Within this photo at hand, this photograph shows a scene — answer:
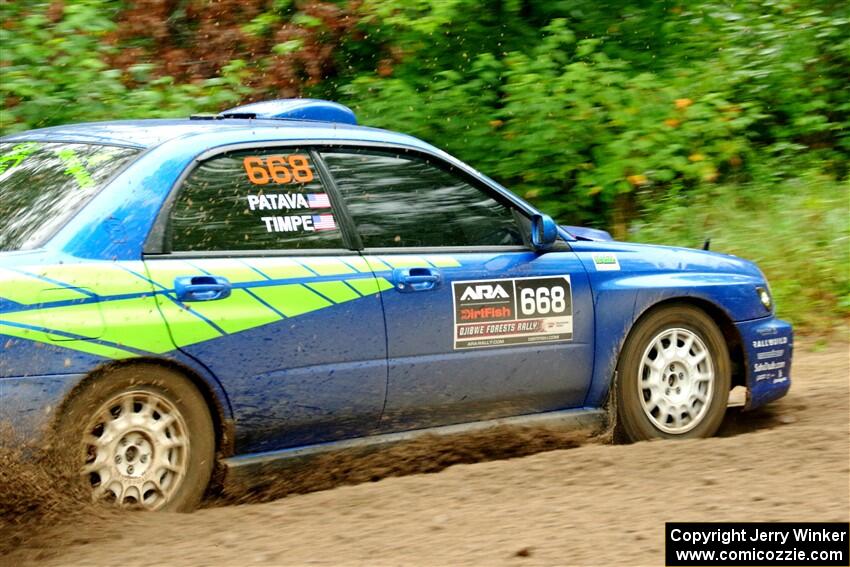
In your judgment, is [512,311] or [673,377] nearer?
[512,311]

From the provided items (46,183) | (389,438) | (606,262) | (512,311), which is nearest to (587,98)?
(606,262)

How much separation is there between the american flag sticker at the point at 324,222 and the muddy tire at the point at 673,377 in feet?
5.33

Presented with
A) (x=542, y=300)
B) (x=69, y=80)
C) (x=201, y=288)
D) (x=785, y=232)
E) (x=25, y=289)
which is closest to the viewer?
(x=25, y=289)

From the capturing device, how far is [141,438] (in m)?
4.58

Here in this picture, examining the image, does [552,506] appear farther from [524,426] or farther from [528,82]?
[528,82]

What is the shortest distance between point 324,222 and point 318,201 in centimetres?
9

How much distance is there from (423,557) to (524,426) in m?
1.67

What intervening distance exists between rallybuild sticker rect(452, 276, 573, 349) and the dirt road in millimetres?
544

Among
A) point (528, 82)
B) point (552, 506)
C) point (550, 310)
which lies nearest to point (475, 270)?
point (550, 310)

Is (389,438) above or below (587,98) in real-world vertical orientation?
below

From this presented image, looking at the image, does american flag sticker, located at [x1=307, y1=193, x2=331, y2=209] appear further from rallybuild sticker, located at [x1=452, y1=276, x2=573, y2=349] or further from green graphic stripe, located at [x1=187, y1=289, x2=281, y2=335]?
rallybuild sticker, located at [x1=452, y1=276, x2=573, y2=349]

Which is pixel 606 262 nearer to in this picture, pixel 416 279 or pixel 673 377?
pixel 673 377

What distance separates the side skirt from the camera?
4.85 metres

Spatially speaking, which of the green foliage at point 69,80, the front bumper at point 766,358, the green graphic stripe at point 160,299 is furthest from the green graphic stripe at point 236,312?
the green foliage at point 69,80
